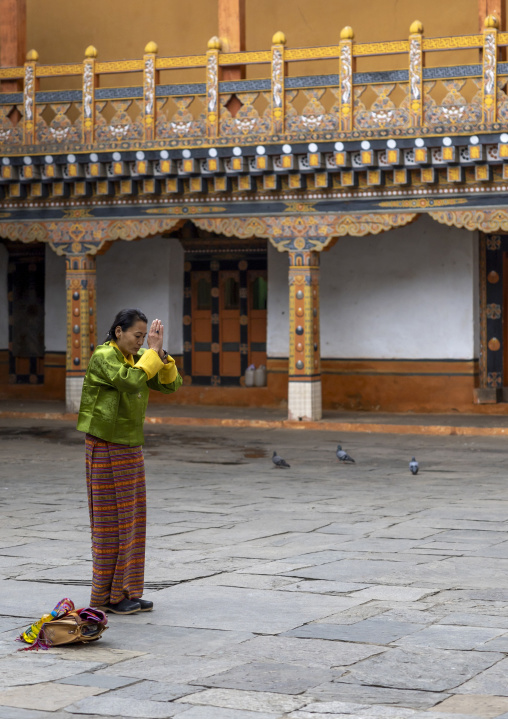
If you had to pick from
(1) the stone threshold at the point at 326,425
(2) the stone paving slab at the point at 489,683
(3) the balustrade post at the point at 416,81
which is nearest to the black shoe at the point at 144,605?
(2) the stone paving slab at the point at 489,683

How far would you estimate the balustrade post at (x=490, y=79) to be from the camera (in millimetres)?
14602

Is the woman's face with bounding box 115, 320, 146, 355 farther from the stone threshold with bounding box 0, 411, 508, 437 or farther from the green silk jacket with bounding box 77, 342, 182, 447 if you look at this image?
the stone threshold with bounding box 0, 411, 508, 437

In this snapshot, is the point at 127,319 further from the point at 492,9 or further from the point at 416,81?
the point at 492,9

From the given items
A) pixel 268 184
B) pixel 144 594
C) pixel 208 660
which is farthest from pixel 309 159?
pixel 208 660

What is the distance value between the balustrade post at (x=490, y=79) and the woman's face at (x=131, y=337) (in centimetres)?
958

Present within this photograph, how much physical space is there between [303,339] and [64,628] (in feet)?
36.8

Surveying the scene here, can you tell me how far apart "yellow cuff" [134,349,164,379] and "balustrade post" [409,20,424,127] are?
32.0ft

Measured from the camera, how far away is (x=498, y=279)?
1717 cm

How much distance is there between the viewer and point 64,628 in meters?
5.28

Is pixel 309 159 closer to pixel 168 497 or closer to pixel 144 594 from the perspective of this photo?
pixel 168 497

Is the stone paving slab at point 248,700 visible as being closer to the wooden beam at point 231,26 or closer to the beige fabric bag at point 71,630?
the beige fabric bag at point 71,630

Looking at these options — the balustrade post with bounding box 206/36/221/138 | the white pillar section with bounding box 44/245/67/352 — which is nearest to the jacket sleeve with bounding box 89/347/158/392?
the balustrade post with bounding box 206/36/221/138

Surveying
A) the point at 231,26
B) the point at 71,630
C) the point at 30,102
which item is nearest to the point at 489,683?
the point at 71,630

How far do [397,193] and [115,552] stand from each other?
10.5m
